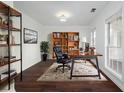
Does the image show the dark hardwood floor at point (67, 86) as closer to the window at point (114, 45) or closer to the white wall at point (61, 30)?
the window at point (114, 45)

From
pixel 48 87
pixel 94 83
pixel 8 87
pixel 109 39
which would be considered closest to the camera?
pixel 8 87

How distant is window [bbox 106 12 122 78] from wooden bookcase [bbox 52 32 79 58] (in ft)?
14.2

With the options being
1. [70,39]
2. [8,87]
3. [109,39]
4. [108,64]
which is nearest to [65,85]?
[8,87]

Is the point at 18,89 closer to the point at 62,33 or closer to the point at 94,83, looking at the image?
the point at 94,83

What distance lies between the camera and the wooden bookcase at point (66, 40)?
29.3ft

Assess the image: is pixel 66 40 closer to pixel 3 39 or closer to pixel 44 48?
pixel 44 48

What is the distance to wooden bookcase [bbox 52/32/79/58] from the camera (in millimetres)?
8945

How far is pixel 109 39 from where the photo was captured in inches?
182

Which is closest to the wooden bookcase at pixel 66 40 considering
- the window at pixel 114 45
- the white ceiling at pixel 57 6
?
Answer: the white ceiling at pixel 57 6

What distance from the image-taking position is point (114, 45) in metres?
4.18

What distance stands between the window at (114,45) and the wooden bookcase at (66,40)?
4.31m

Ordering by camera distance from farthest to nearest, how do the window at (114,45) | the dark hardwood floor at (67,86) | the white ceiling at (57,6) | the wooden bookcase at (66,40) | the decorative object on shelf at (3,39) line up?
the wooden bookcase at (66,40) < the white ceiling at (57,6) < the window at (114,45) < the dark hardwood floor at (67,86) < the decorative object on shelf at (3,39)

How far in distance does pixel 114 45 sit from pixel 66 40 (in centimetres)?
505

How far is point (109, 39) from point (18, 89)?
324 cm
